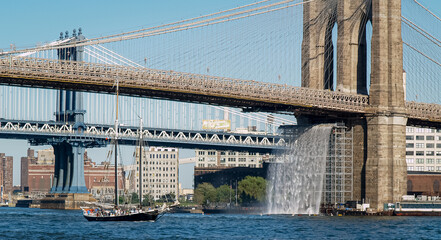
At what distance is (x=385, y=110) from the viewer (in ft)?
288

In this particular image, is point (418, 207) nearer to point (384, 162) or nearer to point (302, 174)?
point (384, 162)

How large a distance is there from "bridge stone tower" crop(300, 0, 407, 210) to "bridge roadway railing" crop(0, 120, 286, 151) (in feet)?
165

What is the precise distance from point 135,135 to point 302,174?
64499 mm

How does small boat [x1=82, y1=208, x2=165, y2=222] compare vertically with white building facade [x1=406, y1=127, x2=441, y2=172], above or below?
below

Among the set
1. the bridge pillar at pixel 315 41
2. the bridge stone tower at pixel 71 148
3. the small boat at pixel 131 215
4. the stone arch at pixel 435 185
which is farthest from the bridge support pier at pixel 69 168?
the small boat at pixel 131 215

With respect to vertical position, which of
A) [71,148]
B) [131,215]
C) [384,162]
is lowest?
[131,215]

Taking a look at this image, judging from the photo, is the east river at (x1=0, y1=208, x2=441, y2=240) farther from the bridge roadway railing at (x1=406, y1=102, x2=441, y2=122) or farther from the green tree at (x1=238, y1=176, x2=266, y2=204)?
the green tree at (x1=238, y1=176, x2=266, y2=204)

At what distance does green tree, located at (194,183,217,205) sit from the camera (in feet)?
520

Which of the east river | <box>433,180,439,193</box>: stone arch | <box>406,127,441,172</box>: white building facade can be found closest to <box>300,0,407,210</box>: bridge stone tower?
the east river

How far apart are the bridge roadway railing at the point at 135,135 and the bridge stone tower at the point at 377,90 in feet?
165

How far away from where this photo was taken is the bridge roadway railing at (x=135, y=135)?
5678 inches

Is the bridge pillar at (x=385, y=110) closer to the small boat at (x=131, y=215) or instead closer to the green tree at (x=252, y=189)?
the small boat at (x=131, y=215)

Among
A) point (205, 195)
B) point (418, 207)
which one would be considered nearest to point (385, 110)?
point (418, 207)

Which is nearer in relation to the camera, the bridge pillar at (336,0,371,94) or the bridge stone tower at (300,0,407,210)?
the bridge stone tower at (300,0,407,210)
